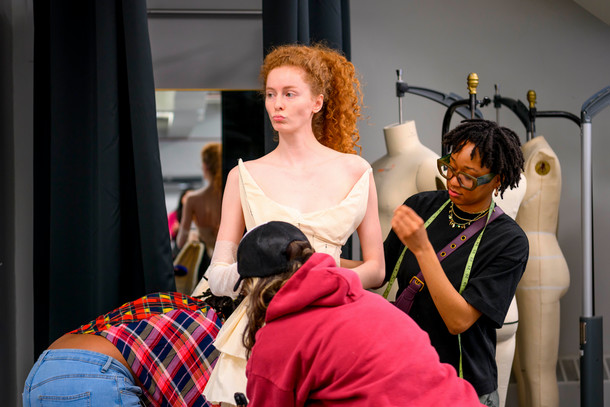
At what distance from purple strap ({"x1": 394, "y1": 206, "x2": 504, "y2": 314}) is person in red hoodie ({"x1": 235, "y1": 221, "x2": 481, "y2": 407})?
460mm

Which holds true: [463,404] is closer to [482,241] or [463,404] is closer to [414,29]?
[482,241]

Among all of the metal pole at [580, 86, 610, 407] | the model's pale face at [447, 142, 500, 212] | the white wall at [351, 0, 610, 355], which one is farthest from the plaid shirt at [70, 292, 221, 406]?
the white wall at [351, 0, 610, 355]

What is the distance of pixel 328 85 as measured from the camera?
1.87 meters

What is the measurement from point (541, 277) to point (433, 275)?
1487 millimetres

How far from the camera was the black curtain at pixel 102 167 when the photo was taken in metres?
2.43

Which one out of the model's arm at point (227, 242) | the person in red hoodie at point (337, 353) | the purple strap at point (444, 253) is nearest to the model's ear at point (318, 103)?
the model's arm at point (227, 242)

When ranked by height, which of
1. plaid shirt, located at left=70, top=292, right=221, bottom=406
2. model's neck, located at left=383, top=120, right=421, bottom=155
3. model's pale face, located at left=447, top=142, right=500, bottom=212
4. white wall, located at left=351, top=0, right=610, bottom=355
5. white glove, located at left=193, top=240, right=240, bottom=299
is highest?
white wall, located at left=351, top=0, right=610, bottom=355

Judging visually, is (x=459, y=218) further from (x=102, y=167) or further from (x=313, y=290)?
(x=102, y=167)

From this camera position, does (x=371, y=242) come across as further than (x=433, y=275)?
Yes

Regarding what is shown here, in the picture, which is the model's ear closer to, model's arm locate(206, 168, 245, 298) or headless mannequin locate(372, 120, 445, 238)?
model's arm locate(206, 168, 245, 298)

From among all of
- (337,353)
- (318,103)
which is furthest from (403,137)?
(337,353)

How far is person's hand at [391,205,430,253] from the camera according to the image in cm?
154

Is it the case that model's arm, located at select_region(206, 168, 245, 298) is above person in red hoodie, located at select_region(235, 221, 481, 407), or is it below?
above

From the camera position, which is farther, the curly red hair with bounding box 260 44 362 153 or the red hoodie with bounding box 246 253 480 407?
the curly red hair with bounding box 260 44 362 153
